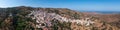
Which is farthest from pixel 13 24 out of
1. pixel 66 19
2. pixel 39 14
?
pixel 66 19

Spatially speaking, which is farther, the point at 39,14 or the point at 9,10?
the point at 9,10

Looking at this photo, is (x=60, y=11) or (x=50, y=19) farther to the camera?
(x=60, y=11)

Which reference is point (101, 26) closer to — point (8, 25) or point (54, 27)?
point (54, 27)

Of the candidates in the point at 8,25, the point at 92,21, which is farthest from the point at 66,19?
the point at 8,25

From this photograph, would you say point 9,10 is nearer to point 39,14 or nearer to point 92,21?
point 39,14
